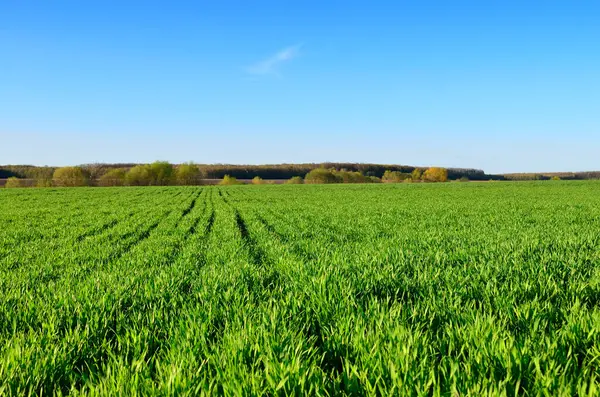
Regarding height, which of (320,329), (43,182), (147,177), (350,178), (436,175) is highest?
(436,175)

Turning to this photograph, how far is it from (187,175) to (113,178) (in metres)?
26.6

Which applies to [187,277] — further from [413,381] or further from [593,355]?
[593,355]

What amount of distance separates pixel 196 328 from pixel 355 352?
62.3 inches

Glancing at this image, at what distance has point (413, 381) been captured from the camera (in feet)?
8.54

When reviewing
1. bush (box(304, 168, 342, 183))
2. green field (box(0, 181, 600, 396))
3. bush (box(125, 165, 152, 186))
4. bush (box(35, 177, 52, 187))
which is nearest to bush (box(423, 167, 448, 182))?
bush (box(304, 168, 342, 183))

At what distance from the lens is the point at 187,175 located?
504 feet

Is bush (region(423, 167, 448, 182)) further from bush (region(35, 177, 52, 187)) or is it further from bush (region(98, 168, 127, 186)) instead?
bush (region(35, 177, 52, 187))

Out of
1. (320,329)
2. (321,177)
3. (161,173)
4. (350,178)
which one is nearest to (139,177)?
(161,173)

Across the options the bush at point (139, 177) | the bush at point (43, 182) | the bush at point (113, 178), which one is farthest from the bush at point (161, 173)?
the bush at point (43, 182)

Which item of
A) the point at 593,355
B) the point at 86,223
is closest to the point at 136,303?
the point at 593,355

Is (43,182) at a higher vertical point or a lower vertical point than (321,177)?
lower

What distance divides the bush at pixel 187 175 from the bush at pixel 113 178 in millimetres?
18828

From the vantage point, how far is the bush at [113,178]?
439 ft

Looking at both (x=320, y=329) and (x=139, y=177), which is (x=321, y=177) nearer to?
(x=139, y=177)
